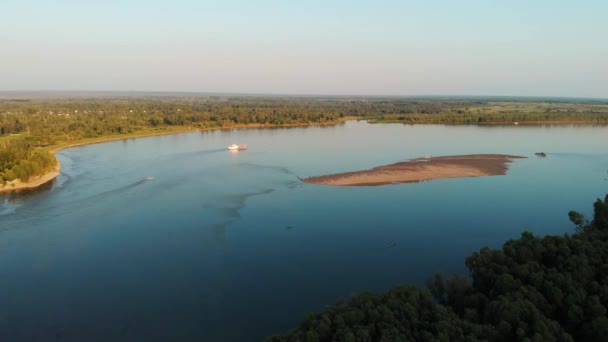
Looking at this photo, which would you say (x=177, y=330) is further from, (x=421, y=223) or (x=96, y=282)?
(x=421, y=223)

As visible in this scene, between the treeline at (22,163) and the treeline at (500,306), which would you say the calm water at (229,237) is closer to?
the treeline at (22,163)

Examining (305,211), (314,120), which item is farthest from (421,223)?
(314,120)

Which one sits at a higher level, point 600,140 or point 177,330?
point 600,140

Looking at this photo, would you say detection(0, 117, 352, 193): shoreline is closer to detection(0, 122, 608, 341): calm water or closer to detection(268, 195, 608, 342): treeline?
detection(0, 122, 608, 341): calm water

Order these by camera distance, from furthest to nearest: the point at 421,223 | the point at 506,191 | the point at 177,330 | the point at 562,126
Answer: the point at 562,126, the point at 506,191, the point at 421,223, the point at 177,330

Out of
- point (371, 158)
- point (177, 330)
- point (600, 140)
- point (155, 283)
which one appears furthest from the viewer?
point (600, 140)

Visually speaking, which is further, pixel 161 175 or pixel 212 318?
pixel 161 175

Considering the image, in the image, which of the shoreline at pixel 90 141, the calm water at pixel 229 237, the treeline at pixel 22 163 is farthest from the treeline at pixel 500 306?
the treeline at pixel 22 163
